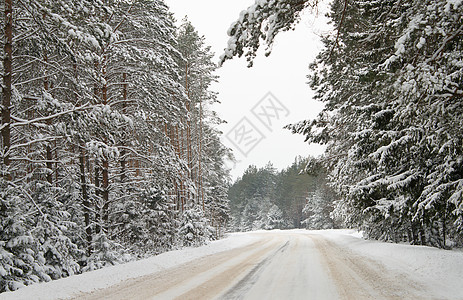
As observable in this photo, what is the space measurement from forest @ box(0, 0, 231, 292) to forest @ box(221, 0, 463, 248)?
15.8 feet

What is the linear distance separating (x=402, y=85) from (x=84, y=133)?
7.44 m

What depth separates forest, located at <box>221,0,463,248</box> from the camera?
4848 millimetres

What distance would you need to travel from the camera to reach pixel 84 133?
8000 millimetres

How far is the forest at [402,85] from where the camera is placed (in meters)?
4.85

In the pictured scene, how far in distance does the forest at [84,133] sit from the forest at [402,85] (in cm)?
482

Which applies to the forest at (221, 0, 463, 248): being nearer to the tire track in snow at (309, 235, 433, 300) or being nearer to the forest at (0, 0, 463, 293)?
the forest at (0, 0, 463, 293)

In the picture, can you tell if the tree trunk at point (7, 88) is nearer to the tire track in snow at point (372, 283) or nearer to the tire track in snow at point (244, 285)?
the tire track in snow at point (244, 285)

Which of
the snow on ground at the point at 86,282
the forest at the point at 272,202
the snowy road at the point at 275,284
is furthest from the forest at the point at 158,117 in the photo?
the forest at the point at 272,202

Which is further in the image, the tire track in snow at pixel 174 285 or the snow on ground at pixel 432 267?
Result: the snow on ground at pixel 432 267

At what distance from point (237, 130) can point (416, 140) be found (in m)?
22.2

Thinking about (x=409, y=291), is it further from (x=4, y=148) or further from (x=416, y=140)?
(x=4, y=148)

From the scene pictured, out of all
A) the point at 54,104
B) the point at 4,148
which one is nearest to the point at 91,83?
the point at 54,104

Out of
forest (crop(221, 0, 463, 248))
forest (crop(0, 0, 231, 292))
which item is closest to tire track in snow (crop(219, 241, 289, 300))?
forest (crop(221, 0, 463, 248))

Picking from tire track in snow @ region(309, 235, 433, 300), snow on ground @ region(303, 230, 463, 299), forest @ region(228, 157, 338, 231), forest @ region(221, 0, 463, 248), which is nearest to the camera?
forest @ region(221, 0, 463, 248)
